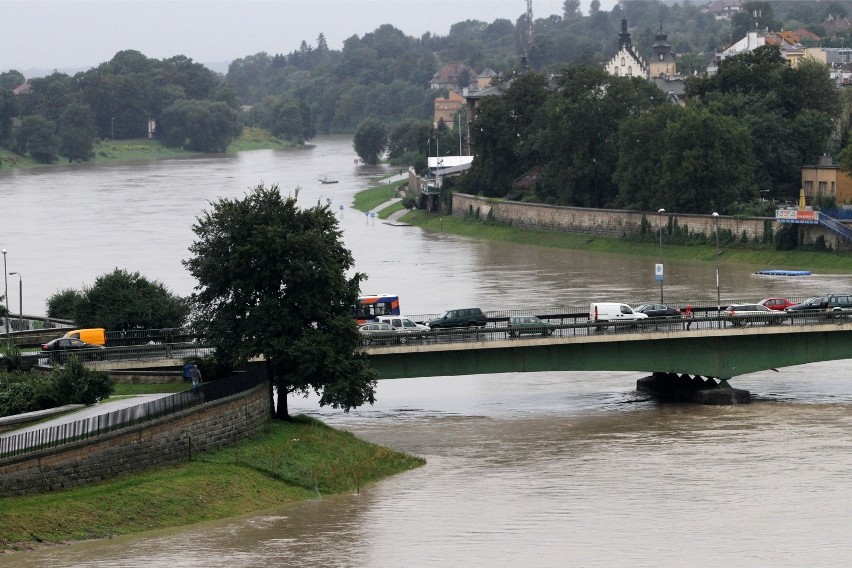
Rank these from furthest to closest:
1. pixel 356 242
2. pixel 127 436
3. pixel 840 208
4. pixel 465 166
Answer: pixel 465 166 → pixel 356 242 → pixel 840 208 → pixel 127 436

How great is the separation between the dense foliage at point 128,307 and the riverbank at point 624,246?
46.5 meters

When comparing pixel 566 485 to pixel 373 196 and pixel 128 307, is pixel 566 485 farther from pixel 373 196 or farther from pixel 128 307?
pixel 373 196

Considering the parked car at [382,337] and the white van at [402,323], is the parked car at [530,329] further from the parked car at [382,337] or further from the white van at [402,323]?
the white van at [402,323]

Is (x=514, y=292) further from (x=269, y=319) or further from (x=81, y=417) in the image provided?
(x=81, y=417)

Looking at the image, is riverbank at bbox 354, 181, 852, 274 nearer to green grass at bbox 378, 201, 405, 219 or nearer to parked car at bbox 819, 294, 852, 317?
green grass at bbox 378, 201, 405, 219

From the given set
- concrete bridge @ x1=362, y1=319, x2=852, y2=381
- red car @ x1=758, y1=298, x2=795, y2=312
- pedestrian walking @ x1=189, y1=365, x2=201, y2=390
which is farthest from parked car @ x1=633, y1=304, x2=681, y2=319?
pedestrian walking @ x1=189, y1=365, x2=201, y2=390

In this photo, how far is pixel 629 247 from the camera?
360 ft

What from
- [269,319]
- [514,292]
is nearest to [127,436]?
[269,319]

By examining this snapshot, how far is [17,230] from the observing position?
126875 mm

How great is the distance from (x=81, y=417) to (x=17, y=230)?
280ft

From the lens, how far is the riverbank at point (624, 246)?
97375 mm

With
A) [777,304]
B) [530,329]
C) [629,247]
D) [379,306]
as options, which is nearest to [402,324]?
[530,329]

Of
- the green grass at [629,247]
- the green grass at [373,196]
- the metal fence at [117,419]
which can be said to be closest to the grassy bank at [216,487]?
the metal fence at [117,419]

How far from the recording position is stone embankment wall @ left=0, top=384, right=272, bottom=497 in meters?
39.6
